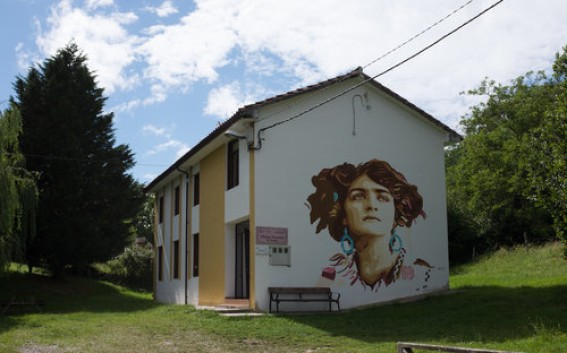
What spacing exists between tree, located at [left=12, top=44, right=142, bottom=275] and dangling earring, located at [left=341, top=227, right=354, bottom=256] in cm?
1362

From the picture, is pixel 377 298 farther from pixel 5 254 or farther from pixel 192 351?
pixel 5 254

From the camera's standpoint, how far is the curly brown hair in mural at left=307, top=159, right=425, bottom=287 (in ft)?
58.6

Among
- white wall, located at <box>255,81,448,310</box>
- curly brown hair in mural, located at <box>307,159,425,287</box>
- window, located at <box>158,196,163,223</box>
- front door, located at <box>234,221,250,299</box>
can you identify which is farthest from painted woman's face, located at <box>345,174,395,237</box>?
window, located at <box>158,196,163,223</box>

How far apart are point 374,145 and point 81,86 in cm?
1625

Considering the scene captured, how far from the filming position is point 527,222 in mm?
28938

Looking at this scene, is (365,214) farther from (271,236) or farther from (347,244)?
(271,236)

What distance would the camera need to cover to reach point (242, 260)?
19375mm

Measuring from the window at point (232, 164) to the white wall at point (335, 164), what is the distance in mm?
1924

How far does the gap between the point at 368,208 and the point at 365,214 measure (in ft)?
0.73

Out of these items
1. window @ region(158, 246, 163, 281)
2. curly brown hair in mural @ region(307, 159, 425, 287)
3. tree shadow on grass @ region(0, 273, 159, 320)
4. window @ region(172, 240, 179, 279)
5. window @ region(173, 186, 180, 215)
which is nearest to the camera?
curly brown hair in mural @ region(307, 159, 425, 287)

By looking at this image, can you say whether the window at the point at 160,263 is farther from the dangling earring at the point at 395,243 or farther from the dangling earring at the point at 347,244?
the dangling earring at the point at 395,243

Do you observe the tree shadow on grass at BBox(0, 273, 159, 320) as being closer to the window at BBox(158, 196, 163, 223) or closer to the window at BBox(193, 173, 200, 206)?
the window at BBox(158, 196, 163, 223)

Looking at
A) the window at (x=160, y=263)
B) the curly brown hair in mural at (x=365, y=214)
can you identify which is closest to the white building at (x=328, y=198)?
the curly brown hair in mural at (x=365, y=214)

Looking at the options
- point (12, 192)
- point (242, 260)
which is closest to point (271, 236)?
point (242, 260)
